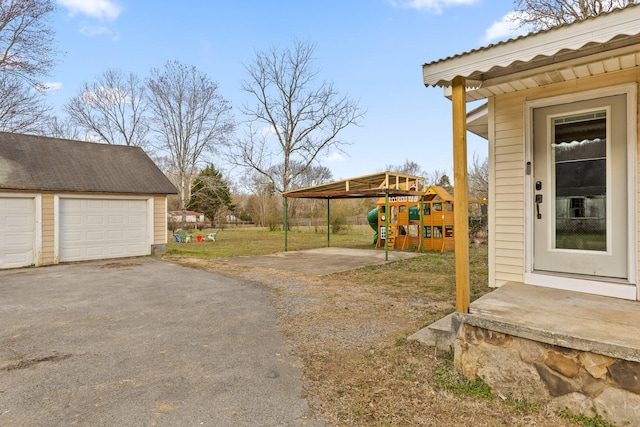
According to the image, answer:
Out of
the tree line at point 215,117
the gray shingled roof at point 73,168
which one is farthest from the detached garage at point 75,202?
the tree line at point 215,117

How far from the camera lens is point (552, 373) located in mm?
2092

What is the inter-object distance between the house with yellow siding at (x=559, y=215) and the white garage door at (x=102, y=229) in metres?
10.0

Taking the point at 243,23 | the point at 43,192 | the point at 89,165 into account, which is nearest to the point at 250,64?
the point at 243,23

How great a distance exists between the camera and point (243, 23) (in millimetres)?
12047

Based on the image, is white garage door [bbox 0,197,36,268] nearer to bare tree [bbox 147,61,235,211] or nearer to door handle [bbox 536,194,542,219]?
door handle [bbox 536,194,542,219]

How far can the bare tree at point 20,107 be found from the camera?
14.2 m

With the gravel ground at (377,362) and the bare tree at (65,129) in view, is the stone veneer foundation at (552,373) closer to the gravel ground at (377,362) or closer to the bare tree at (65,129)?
the gravel ground at (377,362)

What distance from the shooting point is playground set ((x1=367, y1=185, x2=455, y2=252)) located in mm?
11477

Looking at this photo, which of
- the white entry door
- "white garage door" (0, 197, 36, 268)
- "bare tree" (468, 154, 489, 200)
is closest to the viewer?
the white entry door

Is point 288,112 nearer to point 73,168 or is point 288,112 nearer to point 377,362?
point 73,168

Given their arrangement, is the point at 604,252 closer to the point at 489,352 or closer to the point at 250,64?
the point at 489,352

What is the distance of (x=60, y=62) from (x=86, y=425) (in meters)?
16.0

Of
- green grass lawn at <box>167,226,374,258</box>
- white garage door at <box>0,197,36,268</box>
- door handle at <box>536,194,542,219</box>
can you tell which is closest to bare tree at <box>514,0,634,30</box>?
green grass lawn at <box>167,226,374,258</box>

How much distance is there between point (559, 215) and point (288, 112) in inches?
873
